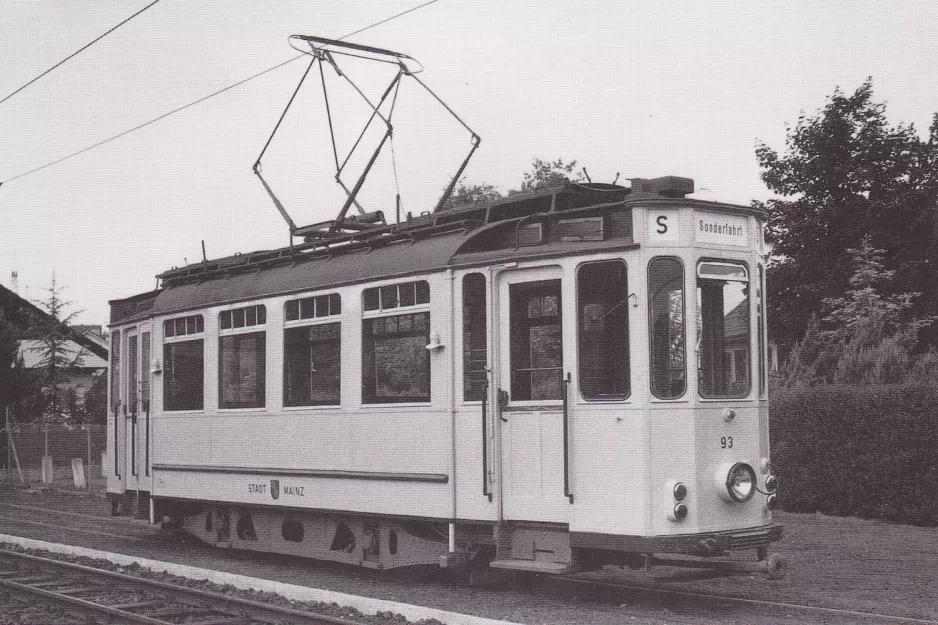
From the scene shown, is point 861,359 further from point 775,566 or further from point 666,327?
point 666,327

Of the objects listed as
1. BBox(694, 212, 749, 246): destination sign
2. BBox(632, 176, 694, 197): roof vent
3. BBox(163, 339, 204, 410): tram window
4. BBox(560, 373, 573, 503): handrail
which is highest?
BBox(632, 176, 694, 197): roof vent

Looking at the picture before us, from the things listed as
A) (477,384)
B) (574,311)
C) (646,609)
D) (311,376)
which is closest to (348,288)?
(311,376)

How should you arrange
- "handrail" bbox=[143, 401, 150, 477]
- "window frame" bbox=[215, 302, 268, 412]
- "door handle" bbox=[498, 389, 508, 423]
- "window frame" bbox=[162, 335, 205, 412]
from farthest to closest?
"handrail" bbox=[143, 401, 150, 477] < "window frame" bbox=[162, 335, 205, 412] < "window frame" bbox=[215, 302, 268, 412] < "door handle" bbox=[498, 389, 508, 423]

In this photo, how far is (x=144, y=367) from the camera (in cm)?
1485

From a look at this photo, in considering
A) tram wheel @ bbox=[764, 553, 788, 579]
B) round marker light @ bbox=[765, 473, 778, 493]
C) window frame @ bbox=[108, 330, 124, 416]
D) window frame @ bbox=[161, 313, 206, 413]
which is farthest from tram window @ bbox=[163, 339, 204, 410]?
tram wheel @ bbox=[764, 553, 788, 579]

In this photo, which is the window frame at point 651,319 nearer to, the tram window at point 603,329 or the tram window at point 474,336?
the tram window at point 603,329

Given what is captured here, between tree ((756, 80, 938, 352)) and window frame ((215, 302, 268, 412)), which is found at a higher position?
tree ((756, 80, 938, 352))

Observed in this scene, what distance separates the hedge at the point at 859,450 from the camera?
16.4 meters

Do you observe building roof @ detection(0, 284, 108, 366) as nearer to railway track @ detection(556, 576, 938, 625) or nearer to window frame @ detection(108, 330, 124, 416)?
window frame @ detection(108, 330, 124, 416)

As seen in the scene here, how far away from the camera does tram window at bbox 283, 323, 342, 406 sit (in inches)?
447

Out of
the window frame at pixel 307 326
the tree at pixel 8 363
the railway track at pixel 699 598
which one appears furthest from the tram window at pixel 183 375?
the tree at pixel 8 363

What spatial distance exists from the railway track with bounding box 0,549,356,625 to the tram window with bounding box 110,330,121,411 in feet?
12.1

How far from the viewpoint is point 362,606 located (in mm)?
9211

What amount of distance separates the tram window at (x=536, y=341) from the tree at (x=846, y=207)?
25159mm
